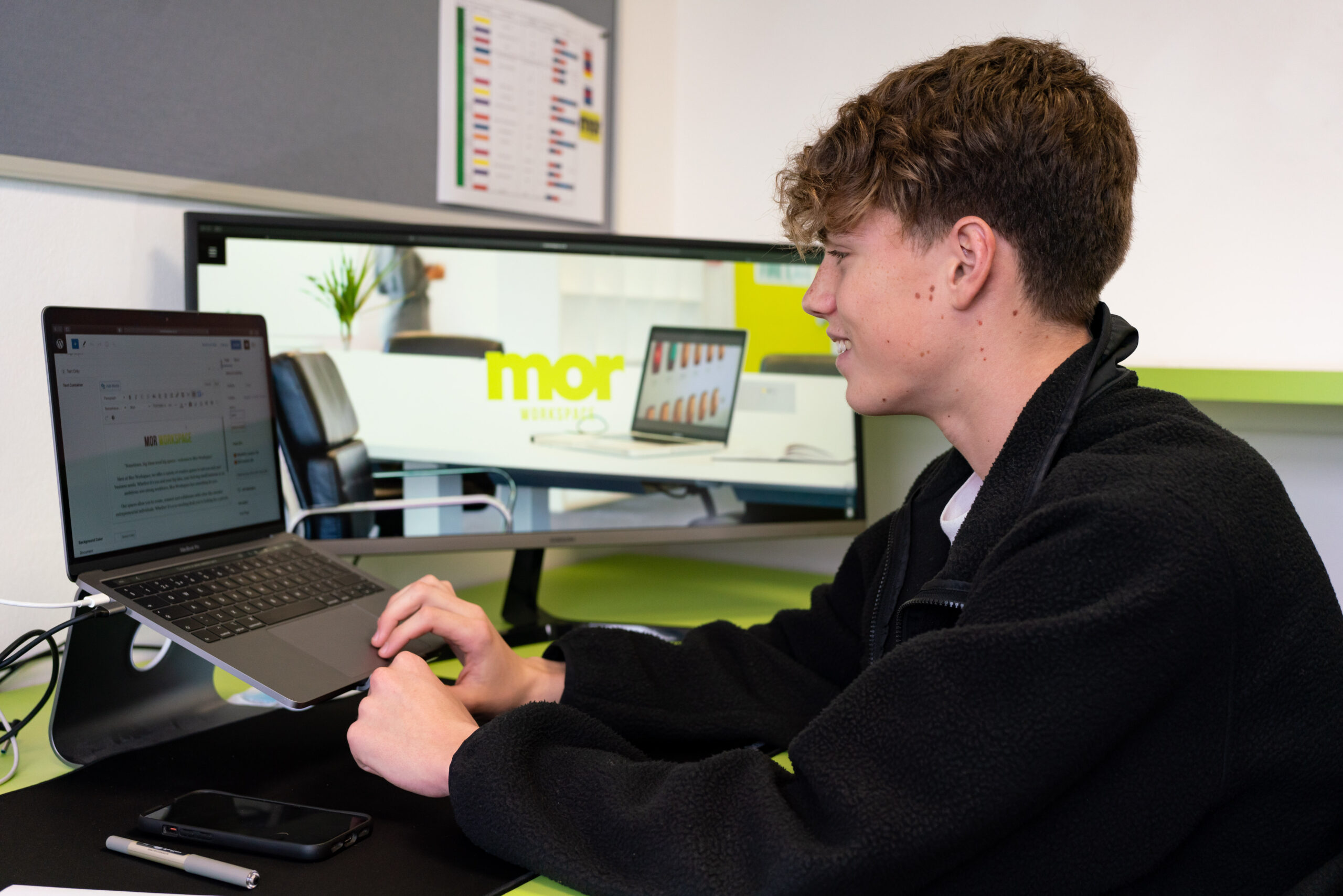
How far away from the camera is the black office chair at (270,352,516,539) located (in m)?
1.22

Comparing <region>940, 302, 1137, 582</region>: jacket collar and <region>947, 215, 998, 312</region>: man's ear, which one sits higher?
<region>947, 215, 998, 312</region>: man's ear

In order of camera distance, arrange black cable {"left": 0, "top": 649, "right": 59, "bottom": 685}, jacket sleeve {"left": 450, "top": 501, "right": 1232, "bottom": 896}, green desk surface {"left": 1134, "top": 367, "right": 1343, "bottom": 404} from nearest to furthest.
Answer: jacket sleeve {"left": 450, "top": 501, "right": 1232, "bottom": 896}, black cable {"left": 0, "top": 649, "right": 59, "bottom": 685}, green desk surface {"left": 1134, "top": 367, "right": 1343, "bottom": 404}

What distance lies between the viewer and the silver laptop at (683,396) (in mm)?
1438

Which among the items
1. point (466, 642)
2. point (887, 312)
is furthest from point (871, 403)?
point (466, 642)

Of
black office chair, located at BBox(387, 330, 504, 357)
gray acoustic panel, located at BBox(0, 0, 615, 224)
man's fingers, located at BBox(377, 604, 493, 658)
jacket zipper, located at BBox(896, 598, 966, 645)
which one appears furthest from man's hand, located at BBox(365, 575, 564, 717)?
gray acoustic panel, located at BBox(0, 0, 615, 224)

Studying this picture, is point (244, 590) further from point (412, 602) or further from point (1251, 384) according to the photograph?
point (1251, 384)

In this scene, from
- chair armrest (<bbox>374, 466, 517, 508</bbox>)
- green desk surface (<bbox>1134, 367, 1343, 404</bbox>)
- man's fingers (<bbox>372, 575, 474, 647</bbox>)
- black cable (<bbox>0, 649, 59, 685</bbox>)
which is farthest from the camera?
chair armrest (<bbox>374, 466, 517, 508</bbox>)

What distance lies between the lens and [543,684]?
98cm

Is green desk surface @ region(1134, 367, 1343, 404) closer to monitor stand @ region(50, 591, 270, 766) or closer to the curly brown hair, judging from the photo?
the curly brown hair

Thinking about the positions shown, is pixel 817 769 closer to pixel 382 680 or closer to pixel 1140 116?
pixel 382 680

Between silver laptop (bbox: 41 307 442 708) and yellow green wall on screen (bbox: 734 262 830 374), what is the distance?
0.67 metres

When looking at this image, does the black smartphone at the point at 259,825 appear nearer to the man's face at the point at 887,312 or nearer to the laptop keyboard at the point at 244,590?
the laptop keyboard at the point at 244,590

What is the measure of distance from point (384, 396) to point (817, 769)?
84cm

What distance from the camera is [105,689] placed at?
0.92m
